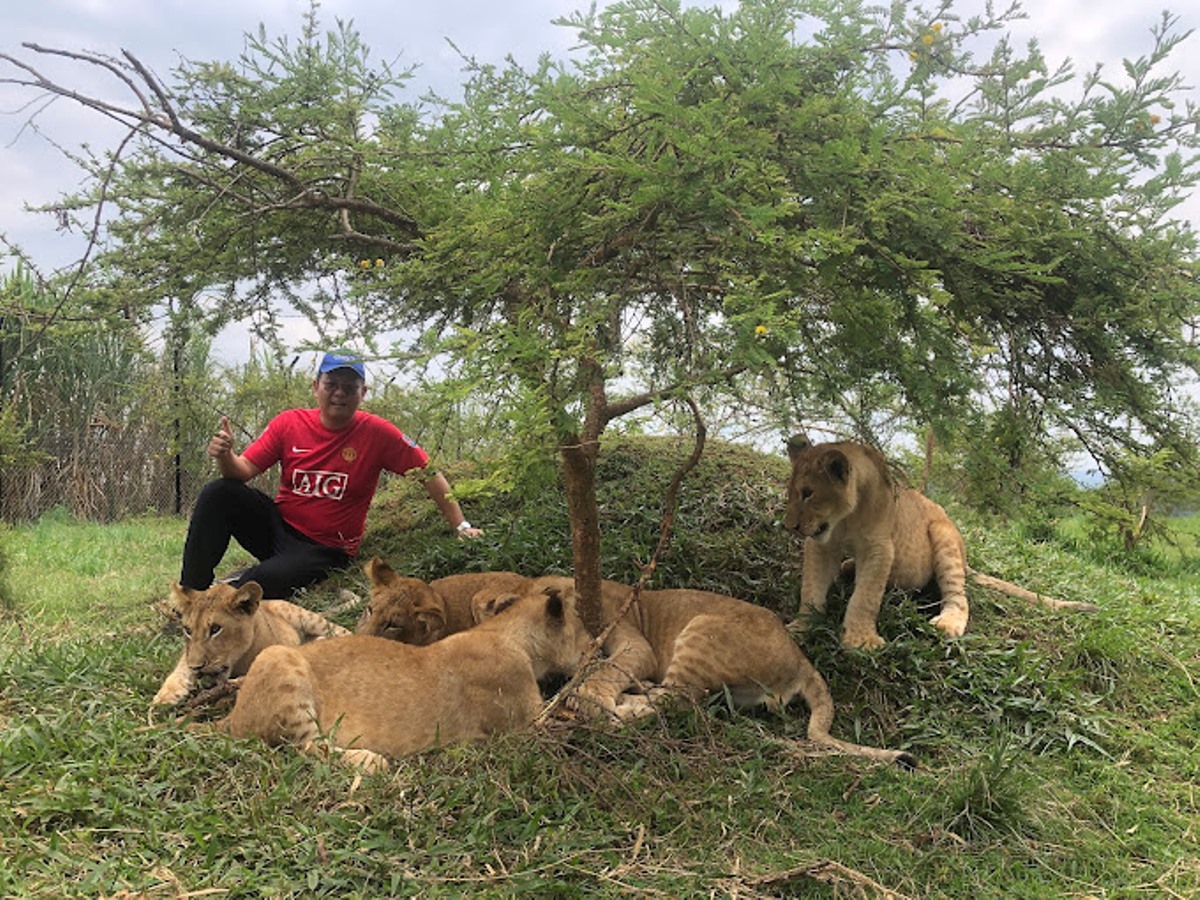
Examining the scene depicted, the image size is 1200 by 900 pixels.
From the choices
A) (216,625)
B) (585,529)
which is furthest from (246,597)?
(585,529)

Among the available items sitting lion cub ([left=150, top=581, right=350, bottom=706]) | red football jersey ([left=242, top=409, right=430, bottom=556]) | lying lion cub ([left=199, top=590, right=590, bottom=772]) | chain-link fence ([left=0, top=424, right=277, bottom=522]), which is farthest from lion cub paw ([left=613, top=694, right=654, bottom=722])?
chain-link fence ([left=0, top=424, right=277, bottom=522])

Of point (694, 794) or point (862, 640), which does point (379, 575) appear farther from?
point (862, 640)

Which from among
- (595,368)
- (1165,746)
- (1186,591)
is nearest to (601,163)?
(595,368)

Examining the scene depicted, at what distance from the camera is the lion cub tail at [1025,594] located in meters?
5.92

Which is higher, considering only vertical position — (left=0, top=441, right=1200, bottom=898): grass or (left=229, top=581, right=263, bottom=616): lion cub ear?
(left=229, top=581, right=263, bottom=616): lion cub ear

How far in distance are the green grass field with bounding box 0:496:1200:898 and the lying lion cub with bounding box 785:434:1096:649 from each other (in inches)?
9.9

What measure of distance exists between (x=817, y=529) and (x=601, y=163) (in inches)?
99.6

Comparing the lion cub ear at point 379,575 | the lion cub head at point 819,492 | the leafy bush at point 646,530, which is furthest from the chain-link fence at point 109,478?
the lion cub head at point 819,492

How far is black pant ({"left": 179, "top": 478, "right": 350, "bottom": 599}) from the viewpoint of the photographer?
6.91 metres

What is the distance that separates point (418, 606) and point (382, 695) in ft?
3.76

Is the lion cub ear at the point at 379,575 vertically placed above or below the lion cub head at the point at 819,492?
below

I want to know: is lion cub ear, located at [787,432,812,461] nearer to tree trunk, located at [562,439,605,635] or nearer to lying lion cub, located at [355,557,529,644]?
tree trunk, located at [562,439,605,635]

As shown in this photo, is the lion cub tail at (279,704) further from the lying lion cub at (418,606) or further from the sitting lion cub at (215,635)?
the lying lion cub at (418,606)

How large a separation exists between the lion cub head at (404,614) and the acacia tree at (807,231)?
1.13 meters
